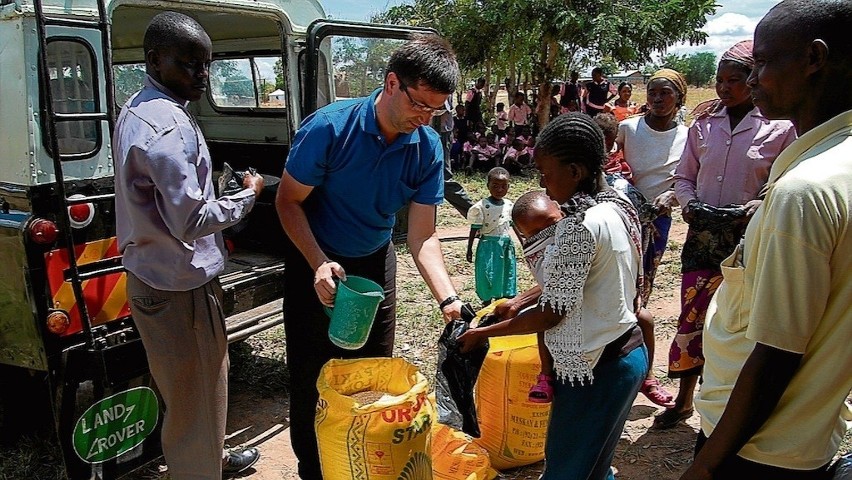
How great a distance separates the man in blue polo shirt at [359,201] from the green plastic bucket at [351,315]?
45mm

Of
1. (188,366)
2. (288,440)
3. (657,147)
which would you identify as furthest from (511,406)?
(657,147)

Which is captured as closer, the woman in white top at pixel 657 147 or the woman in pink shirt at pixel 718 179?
the woman in pink shirt at pixel 718 179

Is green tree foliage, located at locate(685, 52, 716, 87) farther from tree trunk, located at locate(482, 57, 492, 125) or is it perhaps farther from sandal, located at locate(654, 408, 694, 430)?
sandal, located at locate(654, 408, 694, 430)

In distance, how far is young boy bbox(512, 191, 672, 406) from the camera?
2.13m

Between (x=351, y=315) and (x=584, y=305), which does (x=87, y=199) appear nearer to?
(x=351, y=315)

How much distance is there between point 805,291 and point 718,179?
2.16m

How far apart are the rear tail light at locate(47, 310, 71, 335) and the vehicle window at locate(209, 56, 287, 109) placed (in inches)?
111

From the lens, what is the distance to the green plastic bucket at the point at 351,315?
210cm

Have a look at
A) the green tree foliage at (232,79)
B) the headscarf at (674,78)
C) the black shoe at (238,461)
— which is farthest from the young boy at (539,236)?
the green tree foliage at (232,79)

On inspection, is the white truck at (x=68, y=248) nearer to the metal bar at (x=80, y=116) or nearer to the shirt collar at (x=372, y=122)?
the metal bar at (x=80, y=116)

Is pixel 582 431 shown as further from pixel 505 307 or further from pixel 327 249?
pixel 327 249

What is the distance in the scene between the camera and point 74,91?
268 centimetres

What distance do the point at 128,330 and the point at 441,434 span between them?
1380 millimetres

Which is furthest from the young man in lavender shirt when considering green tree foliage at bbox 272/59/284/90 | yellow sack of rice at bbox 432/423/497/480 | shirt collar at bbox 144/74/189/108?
green tree foliage at bbox 272/59/284/90
